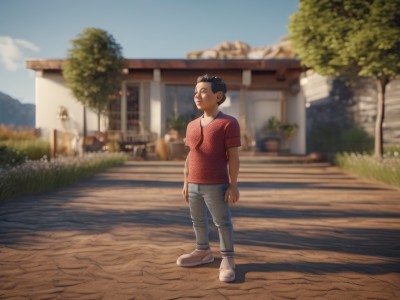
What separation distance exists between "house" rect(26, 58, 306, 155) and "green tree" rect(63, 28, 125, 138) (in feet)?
9.71

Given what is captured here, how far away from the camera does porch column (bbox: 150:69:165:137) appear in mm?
13547

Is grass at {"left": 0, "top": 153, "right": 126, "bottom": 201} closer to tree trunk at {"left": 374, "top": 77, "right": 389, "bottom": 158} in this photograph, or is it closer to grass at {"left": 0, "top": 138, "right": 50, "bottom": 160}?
grass at {"left": 0, "top": 138, "right": 50, "bottom": 160}

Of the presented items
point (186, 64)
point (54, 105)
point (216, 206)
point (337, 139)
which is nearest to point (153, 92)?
point (186, 64)

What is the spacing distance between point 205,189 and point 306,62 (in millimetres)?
7847

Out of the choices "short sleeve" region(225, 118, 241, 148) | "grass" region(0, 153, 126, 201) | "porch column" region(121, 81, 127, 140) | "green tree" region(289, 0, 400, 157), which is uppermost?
"green tree" region(289, 0, 400, 157)

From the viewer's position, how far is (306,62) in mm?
9117

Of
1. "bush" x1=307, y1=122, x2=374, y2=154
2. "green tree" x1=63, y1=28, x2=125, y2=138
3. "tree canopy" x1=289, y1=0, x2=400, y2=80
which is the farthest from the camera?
"bush" x1=307, y1=122, x2=374, y2=154

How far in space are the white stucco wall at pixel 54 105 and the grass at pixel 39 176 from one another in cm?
606

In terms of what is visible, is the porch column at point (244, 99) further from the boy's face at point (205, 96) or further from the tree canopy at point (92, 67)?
the boy's face at point (205, 96)

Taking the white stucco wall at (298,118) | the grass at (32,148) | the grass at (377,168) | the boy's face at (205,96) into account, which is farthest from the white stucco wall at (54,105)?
the boy's face at (205,96)

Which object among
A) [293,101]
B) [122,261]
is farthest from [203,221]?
[293,101]

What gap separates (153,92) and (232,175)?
466 inches

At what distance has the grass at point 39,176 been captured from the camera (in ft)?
16.7

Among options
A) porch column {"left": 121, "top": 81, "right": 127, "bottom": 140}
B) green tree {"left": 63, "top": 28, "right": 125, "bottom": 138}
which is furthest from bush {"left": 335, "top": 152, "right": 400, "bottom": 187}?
porch column {"left": 121, "top": 81, "right": 127, "bottom": 140}
